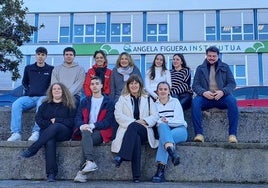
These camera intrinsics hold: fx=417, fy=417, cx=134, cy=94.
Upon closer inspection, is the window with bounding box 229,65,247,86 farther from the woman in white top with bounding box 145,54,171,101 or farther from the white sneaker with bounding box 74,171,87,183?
the white sneaker with bounding box 74,171,87,183

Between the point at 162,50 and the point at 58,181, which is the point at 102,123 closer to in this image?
the point at 58,181

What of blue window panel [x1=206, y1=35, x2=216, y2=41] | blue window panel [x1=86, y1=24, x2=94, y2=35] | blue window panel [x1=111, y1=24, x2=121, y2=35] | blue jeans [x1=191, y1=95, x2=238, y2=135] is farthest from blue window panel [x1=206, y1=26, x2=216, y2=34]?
blue jeans [x1=191, y1=95, x2=238, y2=135]

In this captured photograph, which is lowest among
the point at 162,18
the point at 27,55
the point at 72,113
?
the point at 72,113

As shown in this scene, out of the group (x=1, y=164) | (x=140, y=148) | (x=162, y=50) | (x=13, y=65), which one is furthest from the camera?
(x=162, y=50)

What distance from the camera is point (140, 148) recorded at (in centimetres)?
586

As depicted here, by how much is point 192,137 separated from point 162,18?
26244 mm

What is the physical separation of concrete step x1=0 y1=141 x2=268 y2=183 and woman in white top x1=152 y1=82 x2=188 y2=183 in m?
0.24

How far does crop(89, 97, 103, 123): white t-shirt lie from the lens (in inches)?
247

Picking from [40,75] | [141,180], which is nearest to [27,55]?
[40,75]

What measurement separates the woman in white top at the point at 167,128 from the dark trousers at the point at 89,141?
90cm

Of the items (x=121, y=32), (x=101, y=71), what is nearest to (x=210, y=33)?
(x=121, y=32)

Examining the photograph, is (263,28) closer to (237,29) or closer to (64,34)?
(237,29)

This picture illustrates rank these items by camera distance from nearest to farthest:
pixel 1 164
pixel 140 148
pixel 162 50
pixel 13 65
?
1. pixel 140 148
2. pixel 1 164
3. pixel 13 65
4. pixel 162 50

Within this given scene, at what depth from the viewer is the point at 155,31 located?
32.4m
